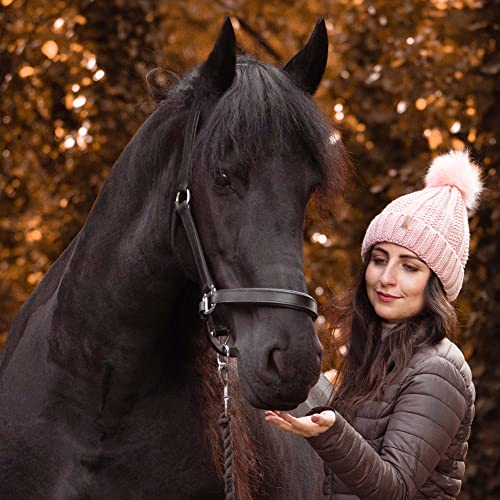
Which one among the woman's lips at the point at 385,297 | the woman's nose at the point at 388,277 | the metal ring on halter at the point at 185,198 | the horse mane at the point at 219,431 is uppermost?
the metal ring on halter at the point at 185,198

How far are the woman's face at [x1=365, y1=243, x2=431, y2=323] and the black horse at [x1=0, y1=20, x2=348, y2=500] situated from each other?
402 millimetres

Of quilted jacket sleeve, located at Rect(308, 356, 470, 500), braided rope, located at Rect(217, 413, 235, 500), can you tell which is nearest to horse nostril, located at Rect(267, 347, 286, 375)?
quilted jacket sleeve, located at Rect(308, 356, 470, 500)

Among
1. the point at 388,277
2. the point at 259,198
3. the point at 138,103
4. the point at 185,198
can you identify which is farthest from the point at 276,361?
the point at 138,103

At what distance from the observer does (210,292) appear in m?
2.24

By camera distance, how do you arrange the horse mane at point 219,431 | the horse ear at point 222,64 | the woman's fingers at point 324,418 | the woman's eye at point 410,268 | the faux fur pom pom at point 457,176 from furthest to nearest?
1. the faux fur pom pom at point 457,176
2. the woman's eye at point 410,268
3. the horse mane at point 219,431
4. the horse ear at point 222,64
5. the woman's fingers at point 324,418

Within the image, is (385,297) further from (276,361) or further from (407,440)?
(276,361)

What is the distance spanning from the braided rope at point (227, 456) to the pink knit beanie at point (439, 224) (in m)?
0.67

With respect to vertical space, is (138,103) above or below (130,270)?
above

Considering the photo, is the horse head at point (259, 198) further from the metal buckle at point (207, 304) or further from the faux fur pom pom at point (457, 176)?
the faux fur pom pom at point (457, 176)

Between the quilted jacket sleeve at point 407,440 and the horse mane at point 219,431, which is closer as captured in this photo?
the quilted jacket sleeve at point 407,440

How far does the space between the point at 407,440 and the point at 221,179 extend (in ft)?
2.54

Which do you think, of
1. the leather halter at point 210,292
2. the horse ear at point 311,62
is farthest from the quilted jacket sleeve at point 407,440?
the horse ear at point 311,62

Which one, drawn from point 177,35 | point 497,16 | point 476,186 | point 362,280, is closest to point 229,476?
point 362,280

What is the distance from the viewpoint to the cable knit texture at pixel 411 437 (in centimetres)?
224
